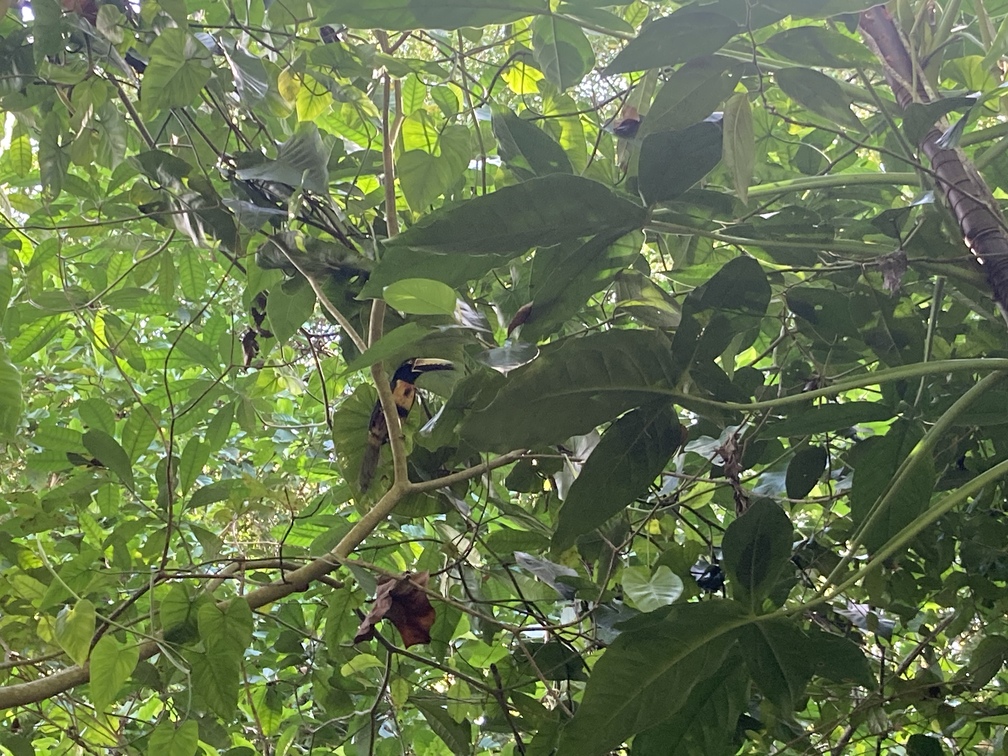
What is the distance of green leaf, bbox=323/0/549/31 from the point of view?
0.47 m

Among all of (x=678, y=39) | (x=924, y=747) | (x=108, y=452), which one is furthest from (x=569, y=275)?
(x=924, y=747)

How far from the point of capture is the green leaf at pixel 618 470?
1.74 feet

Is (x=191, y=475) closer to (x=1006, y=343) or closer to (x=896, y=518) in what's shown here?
(x=896, y=518)

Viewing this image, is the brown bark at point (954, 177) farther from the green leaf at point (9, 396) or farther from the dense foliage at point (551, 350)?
the green leaf at point (9, 396)

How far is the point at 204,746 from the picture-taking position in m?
0.91

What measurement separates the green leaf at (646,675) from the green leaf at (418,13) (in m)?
0.42

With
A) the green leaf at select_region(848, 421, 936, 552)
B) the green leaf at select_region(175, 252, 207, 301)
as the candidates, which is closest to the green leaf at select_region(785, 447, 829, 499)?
the green leaf at select_region(848, 421, 936, 552)

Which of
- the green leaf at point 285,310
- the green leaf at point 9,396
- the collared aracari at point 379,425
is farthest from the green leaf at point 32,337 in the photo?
the collared aracari at point 379,425

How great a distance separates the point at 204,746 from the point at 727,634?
2.29 ft

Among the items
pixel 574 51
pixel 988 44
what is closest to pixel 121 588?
pixel 574 51

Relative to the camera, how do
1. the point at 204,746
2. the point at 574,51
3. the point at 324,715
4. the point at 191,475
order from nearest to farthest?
the point at 574,51, the point at 191,475, the point at 204,746, the point at 324,715

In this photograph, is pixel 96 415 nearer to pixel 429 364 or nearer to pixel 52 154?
pixel 52 154

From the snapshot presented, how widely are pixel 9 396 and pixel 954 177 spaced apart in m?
0.79

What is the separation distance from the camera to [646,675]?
49 centimetres
